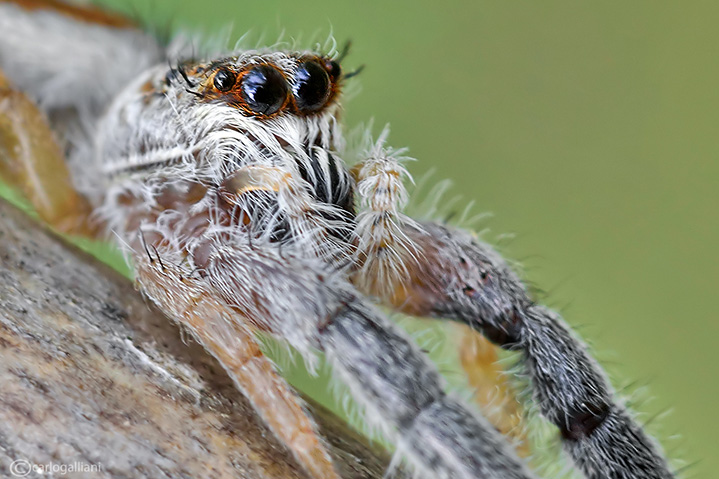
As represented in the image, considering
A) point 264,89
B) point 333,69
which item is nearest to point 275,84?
point 264,89

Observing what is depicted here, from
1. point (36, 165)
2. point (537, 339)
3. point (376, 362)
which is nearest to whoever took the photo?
point (376, 362)

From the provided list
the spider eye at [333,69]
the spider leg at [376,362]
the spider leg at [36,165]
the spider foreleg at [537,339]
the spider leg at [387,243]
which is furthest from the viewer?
the spider leg at [36,165]

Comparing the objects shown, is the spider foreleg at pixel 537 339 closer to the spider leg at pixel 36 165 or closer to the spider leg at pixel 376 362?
the spider leg at pixel 376 362

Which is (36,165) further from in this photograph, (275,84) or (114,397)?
(114,397)

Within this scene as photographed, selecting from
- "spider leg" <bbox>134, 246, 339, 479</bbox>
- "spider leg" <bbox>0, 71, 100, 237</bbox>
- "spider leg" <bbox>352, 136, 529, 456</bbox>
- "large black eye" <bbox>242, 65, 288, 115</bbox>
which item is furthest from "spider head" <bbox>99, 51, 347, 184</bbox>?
"spider leg" <bbox>0, 71, 100, 237</bbox>

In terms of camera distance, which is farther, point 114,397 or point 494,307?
point 494,307

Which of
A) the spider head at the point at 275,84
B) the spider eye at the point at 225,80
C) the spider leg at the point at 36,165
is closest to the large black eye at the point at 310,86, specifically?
the spider head at the point at 275,84

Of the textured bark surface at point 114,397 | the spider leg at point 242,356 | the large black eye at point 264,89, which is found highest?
the large black eye at point 264,89
